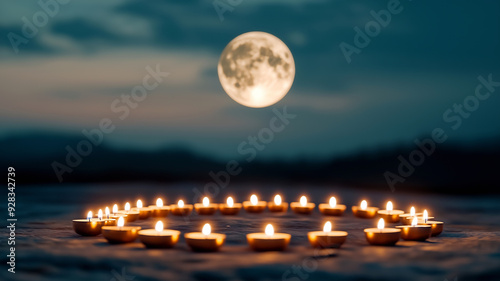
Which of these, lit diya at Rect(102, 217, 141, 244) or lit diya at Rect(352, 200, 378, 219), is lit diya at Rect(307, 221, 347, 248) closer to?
lit diya at Rect(102, 217, 141, 244)

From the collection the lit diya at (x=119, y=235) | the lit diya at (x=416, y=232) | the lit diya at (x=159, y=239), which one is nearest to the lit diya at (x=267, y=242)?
the lit diya at (x=159, y=239)

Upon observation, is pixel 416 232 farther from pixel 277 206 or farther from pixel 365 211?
pixel 277 206

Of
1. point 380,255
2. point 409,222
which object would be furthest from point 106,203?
point 380,255

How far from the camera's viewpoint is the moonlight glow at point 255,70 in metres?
9.42

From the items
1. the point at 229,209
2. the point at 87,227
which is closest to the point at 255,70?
the point at 229,209

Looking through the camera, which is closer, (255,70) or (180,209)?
(180,209)

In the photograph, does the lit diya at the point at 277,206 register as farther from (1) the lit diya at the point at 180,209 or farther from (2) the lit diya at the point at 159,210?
(2) the lit diya at the point at 159,210

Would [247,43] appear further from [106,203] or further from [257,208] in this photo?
[106,203]

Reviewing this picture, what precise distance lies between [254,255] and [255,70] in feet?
15.2

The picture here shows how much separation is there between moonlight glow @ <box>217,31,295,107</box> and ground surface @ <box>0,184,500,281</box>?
196cm

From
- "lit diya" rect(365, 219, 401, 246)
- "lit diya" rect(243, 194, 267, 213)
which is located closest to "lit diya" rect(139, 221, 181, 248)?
"lit diya" rect(365, 219, 401, 246)

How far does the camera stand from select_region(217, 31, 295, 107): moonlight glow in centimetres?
942

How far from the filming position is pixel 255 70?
9445 millimetres

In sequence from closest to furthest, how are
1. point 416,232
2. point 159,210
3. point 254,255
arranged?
1. point 254,255
2. point 416,232
3. point 159,210
